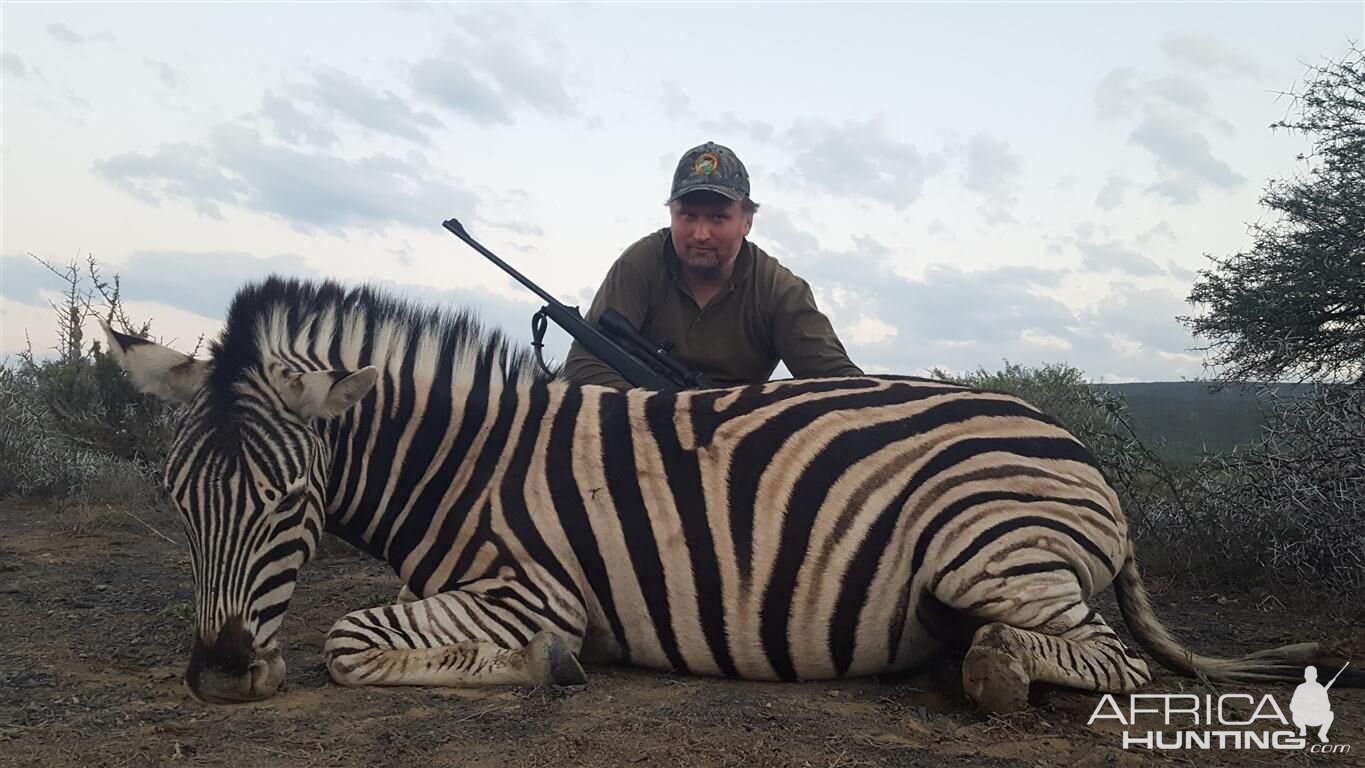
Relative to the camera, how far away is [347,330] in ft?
11.3

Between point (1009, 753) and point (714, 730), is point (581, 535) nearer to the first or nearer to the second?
point (714, 730)

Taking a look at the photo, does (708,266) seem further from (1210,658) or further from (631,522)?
(1210,658)

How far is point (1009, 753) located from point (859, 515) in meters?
0.89

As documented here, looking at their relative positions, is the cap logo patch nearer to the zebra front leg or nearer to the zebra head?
the zebra head

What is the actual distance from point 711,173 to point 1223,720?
11.8 feet

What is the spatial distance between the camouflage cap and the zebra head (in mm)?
2766

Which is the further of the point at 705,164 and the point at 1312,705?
the point at 705,164

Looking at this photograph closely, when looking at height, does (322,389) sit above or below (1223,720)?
above

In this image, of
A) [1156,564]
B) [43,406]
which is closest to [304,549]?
[1156,564]

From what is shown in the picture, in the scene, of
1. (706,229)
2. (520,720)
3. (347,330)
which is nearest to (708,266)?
(706,229)

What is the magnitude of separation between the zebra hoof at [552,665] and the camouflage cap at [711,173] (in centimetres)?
302

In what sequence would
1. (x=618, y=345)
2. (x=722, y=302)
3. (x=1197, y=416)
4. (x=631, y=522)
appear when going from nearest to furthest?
(x=631, y=522) → (x=618, y=345) → (x=722, y=302) → (x=1197, y=416)

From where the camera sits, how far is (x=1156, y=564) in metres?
5.41

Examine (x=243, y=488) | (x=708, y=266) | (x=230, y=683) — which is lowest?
(x=230, y=683)
